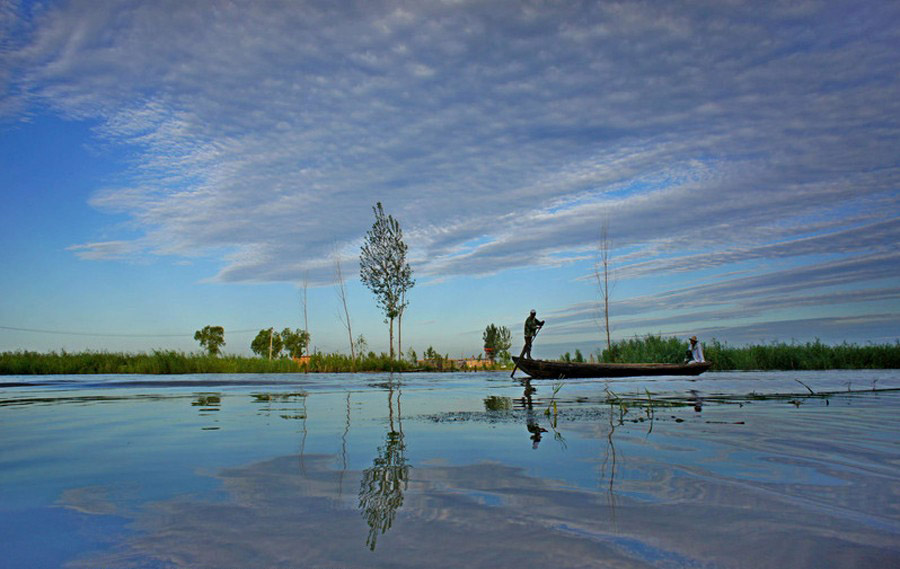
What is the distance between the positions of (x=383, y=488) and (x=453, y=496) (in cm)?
36

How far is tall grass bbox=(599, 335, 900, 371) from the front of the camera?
2770 centimetres

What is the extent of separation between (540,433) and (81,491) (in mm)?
3191

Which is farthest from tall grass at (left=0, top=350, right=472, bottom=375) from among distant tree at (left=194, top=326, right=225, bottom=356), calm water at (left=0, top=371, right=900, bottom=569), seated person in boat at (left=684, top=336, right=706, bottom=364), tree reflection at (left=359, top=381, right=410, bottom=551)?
distant tree at (left=194, top=326, right=225, bottom=356)

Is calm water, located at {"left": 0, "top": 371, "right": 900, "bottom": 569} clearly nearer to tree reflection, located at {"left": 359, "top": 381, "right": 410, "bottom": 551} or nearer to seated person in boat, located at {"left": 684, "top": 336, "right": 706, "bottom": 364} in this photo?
tree reflection, located at {"left": 359, "top": 381, "right": 410, "bottom": 551}

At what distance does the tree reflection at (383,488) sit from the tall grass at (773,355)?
27177 mm

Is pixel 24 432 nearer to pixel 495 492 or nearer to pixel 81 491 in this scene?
pixel 81 491

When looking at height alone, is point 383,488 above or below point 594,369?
above

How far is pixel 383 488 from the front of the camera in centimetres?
250

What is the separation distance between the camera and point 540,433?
4.45m

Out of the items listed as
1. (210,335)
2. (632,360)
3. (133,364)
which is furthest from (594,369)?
(210,335)

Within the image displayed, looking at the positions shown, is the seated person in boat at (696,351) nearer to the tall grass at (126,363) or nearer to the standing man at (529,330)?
the standing man at (529,330)

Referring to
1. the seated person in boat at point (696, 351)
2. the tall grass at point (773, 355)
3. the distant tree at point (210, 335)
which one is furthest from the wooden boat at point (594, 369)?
the distant tree at point (210, 335)

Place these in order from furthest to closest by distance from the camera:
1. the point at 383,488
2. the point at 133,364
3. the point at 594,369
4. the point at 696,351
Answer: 1. the point at 133,364
2. the point at 696,351
3. the point at 594,369
4. the point at 383,488

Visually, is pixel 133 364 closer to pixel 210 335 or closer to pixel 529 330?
pixel 529 330
